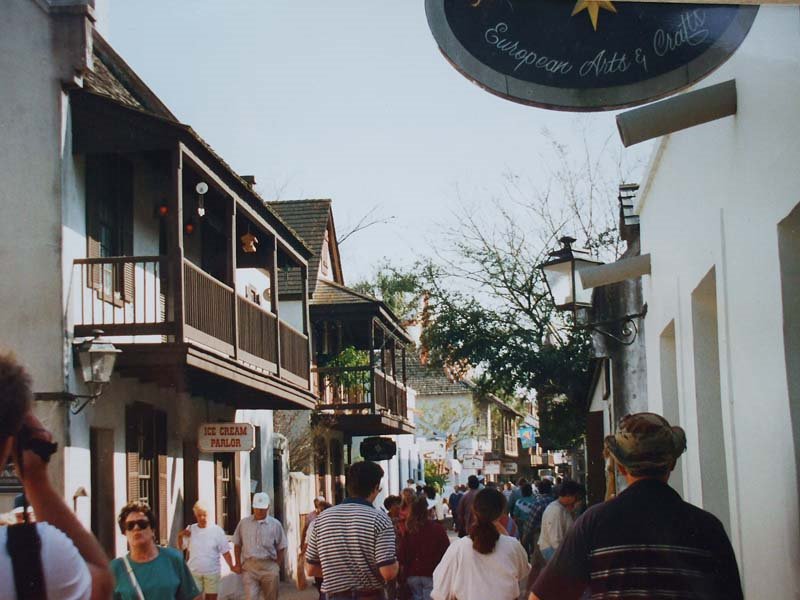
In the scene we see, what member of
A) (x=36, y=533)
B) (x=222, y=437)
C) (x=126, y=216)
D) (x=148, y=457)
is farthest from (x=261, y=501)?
(x=36, y=533)

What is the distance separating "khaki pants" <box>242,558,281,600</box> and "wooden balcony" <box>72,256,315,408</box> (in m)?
2.44

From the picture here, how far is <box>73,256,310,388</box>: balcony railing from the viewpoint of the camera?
14.3 m

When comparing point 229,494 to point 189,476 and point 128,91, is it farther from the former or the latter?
point 128,91

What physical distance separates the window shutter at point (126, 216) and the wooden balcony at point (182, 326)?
3 centimetres

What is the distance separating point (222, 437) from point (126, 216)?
367 centimetres

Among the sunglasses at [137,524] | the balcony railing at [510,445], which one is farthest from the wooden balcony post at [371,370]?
the balcony railing at [510,445]

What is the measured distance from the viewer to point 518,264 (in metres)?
30.4

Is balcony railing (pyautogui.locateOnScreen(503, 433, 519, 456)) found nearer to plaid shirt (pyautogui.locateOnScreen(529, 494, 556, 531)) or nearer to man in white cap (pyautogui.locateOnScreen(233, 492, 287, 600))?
man in white cap (pyautogui.locateOnScreen(233, 492, 287, 600))

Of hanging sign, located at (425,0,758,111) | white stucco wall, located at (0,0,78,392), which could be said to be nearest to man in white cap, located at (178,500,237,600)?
white stucco wall, located at (0,0,78,392)

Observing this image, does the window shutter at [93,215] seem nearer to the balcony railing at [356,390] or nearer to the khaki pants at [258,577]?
the khaki pants at [258,577]

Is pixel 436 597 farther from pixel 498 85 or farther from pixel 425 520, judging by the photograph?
pixel 498 85

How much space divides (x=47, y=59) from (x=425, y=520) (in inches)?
297

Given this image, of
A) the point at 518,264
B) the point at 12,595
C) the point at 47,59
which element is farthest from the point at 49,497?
the point at 518,264

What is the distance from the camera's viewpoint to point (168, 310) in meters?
14.6
